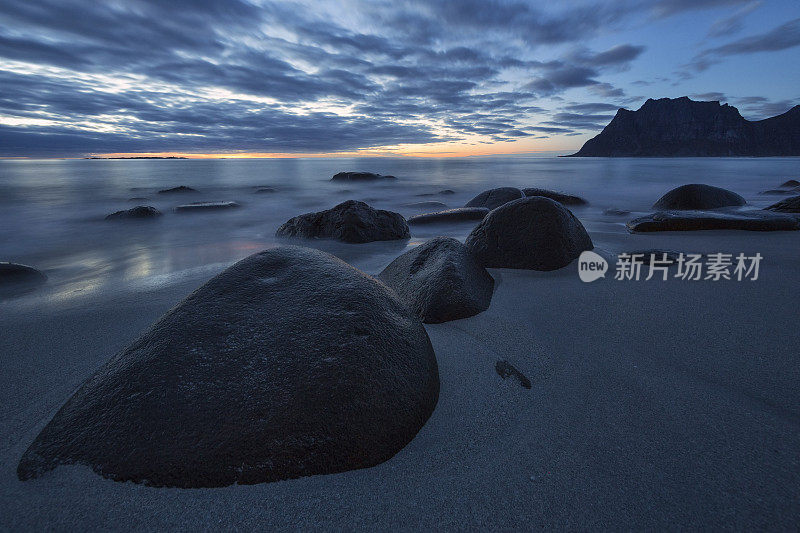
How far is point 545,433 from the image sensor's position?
1.72 metres

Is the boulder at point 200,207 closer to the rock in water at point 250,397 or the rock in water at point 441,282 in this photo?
the rock in water at point 441,282

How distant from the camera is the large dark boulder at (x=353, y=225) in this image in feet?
21.0

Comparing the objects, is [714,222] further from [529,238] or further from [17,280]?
[17,280]

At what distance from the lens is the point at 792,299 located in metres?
3.08

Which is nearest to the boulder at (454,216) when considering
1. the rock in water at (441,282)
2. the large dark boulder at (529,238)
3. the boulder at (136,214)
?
the large dark boulder at (529,238)

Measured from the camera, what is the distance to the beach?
1.35 metres

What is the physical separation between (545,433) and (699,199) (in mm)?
8545

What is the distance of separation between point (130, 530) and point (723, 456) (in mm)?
2306

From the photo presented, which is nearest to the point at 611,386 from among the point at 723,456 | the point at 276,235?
the point at 723,456

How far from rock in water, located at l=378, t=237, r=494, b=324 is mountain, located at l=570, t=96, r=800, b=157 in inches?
6118

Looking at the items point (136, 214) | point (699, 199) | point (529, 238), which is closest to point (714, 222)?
point (699, 199)

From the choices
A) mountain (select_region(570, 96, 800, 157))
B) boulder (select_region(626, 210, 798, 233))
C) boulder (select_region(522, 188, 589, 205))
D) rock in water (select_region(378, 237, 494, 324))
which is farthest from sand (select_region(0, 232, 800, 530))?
mountain (select_region(570, 96, 800, 157))

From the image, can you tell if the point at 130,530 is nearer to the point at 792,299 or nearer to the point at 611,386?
the point at 611,386

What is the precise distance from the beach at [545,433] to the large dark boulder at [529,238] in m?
0.99
